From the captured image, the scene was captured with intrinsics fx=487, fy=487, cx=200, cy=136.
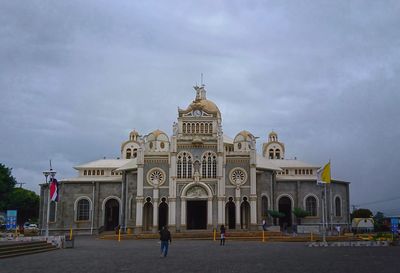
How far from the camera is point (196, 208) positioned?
61125 millimetres

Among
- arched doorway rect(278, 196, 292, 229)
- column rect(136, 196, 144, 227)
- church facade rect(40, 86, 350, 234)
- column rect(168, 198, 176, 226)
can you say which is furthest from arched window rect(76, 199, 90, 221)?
arched doorway rect(278, 196, 292, 229)

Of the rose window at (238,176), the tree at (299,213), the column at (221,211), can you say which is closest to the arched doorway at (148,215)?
the column at (221,211)

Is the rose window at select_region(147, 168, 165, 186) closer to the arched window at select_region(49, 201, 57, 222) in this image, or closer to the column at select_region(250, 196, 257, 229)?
the column at select_region(250, 196, 257, 229)

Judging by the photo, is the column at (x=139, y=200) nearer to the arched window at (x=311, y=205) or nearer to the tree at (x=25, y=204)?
the arched window at (x=311, y=205)

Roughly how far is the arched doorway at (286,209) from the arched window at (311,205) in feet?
A: 7.75

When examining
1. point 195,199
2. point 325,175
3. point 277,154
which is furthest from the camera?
point 277,154

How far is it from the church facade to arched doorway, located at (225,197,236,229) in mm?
120

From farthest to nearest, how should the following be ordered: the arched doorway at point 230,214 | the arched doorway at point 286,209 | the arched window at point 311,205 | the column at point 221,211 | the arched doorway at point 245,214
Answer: the arched doorway at point 286,209
the arched window at point 311,205
the arched doorway at point 230,214
the arched doorway at point 245,214
the column at point 221,211

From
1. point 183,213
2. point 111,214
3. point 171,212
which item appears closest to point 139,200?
point 171,212

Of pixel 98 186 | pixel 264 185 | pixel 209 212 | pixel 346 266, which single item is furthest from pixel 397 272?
pixel 98 186

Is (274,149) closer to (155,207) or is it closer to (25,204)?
(155,207)

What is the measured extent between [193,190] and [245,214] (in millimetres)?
7019

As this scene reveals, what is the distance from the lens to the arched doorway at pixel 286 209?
65.2 metres

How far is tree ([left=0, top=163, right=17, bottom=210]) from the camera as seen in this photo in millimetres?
66312
